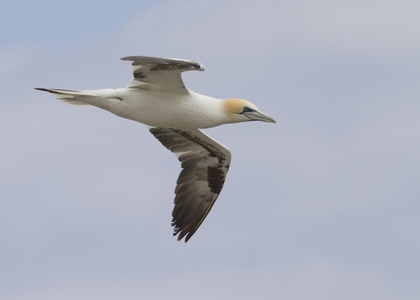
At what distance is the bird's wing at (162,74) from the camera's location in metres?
16.0

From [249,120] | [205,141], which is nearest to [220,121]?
[249,120]

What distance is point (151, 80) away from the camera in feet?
56.4

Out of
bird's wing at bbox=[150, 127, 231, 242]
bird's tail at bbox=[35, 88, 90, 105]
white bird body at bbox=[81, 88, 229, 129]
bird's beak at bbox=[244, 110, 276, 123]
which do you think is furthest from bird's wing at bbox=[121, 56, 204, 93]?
bird's wing at bbox=[150, 127, 231, 242]

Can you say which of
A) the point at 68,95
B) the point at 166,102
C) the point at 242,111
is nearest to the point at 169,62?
the point at 166,102

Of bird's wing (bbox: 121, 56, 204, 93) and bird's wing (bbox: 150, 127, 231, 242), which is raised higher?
bird's wing (bbox: 121, 56, 204, 93)

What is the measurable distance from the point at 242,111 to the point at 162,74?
183cm

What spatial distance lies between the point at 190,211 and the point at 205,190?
1.78 feet

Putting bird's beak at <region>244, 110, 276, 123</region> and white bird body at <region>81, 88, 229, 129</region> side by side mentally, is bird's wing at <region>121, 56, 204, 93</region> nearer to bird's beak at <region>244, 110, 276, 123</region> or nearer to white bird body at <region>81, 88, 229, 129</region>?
white bird body at <region>81, 88, 229, 129</region>

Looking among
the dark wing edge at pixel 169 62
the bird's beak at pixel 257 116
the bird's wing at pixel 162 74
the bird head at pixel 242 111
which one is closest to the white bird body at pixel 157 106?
the bird's wing at pixel 162 74

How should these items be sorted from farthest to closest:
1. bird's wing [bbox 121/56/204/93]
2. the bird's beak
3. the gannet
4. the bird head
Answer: the bird's beak → the bird head → the gannet → bird's wing [bbox 121/56/204/93]

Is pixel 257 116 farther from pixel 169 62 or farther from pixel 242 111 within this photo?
pixel 169 62

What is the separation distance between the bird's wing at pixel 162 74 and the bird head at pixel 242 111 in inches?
40.1

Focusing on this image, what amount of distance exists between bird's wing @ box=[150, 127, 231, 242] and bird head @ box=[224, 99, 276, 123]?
1884 mm

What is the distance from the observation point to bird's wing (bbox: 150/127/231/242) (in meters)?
19.9
